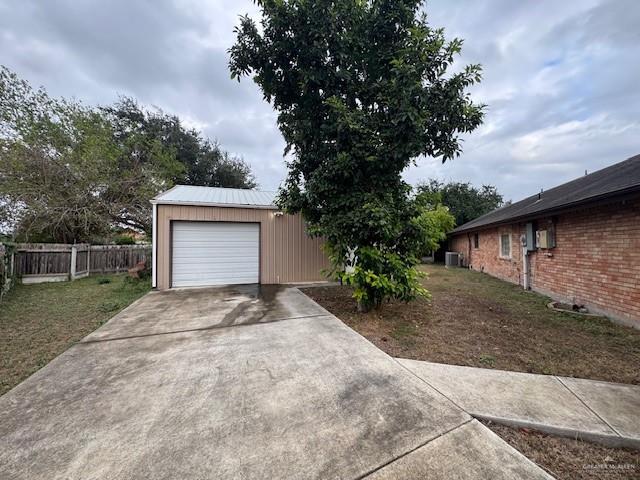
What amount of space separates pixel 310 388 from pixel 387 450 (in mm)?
892

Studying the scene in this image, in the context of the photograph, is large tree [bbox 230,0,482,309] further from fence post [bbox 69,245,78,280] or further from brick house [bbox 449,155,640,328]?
fence post [bbox 69,245,78,280]

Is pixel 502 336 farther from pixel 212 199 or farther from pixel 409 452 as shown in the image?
pixel 212 199

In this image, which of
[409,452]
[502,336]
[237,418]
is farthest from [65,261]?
[502,336]

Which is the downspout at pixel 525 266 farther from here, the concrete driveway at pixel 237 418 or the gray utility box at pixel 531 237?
the concrete driveway at pixel 237 418

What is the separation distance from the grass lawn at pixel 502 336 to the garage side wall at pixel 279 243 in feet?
7.31

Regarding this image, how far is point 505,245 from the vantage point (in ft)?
30.8

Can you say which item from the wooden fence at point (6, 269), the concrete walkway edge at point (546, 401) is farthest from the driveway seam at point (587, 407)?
the wooden fence at point (6, 269)

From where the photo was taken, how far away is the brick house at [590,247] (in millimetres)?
4188

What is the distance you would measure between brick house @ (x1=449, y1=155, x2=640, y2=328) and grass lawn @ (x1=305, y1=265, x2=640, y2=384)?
1.70 ft

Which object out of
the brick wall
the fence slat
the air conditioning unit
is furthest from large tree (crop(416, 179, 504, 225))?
the fence slat

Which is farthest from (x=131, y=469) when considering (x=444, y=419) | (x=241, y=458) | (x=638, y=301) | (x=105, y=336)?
(x=638, y=301)

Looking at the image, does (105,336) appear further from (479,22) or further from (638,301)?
(479,22)

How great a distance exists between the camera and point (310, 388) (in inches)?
91.9

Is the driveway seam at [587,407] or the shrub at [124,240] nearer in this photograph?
the driveway seam at [587,407]
